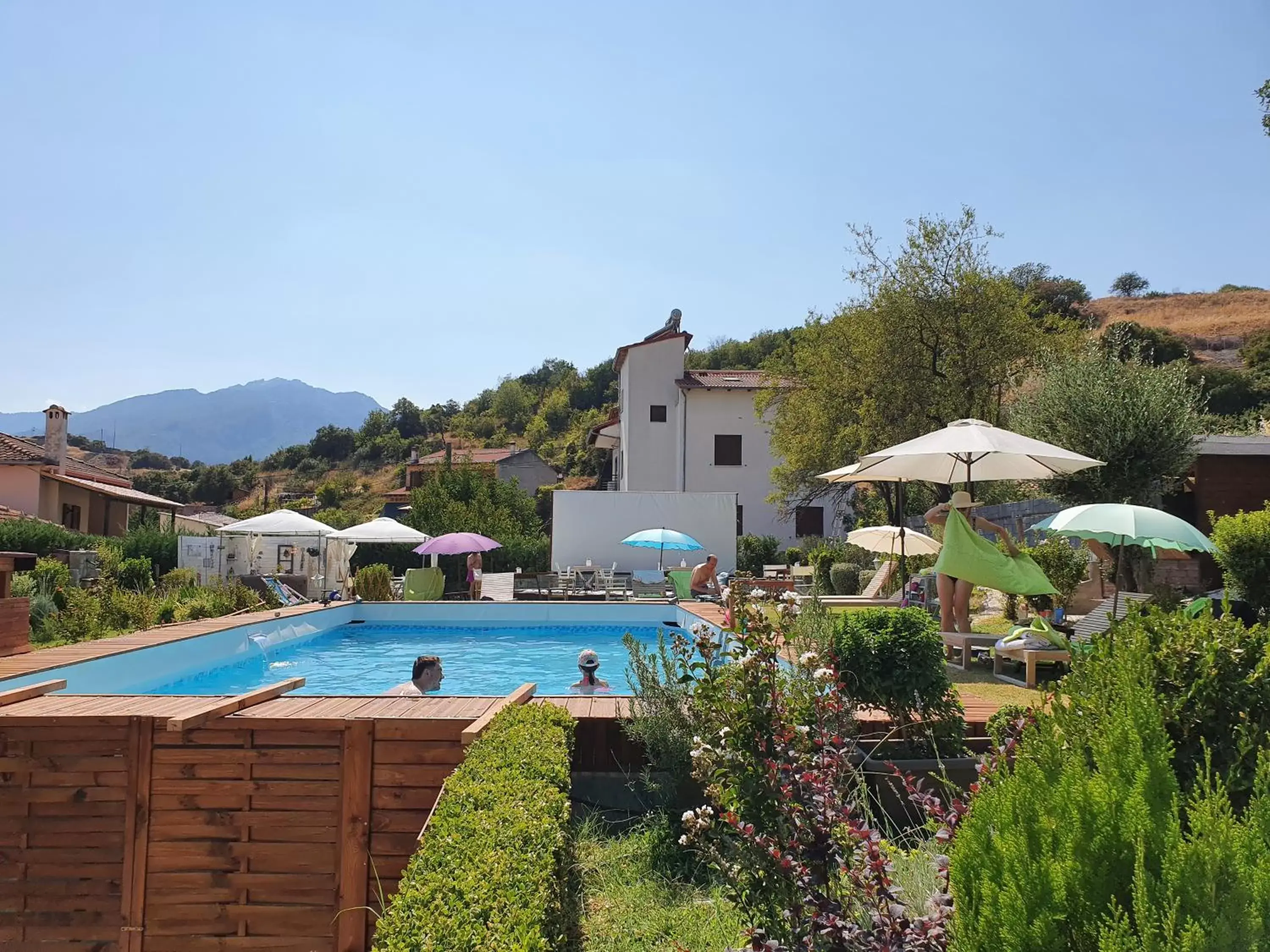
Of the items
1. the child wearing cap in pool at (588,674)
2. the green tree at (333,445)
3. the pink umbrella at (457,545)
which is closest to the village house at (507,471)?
the green tree at (333,445)

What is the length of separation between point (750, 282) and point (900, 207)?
3.58 metres

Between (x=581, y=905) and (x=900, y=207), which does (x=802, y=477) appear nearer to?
(x=900, y=207)

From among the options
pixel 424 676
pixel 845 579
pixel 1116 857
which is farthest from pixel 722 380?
pixel 1116 857

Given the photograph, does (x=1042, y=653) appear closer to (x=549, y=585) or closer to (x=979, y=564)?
(x=979, y=564)

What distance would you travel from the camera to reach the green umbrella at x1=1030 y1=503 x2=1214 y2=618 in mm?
7305

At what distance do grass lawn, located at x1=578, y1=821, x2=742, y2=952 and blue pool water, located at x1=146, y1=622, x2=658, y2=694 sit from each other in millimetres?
5036

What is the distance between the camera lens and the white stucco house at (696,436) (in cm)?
3158

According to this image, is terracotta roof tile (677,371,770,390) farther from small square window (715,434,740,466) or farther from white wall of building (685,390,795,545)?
small square window (715,434,740,466)

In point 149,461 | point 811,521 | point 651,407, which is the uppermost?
point 149,461

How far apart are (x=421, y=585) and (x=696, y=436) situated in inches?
623

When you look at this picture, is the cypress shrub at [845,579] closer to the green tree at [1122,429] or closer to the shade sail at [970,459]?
the green tree at [1122,429]

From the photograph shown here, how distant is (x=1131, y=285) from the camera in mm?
67500

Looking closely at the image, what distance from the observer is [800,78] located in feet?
38.7

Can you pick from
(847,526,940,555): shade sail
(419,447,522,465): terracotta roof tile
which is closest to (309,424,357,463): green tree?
(419,447,522,465): terracotta roof tile
